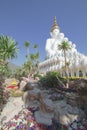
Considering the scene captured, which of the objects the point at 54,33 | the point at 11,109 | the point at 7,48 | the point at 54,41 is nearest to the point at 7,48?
the point at 7,48

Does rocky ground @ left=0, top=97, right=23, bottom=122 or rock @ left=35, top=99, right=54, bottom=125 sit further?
rocky ground @ left=0, top=97, right=23, bottom=122

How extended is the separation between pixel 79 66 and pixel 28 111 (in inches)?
988

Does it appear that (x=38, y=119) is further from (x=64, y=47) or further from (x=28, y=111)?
(x=64, y=47)

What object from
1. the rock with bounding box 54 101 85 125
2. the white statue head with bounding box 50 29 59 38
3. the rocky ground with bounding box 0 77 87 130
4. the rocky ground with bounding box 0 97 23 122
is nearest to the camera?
the rocky ground with bounding box 0 77 87 130

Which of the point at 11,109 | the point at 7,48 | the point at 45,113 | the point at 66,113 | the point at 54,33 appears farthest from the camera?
the point at 54,33

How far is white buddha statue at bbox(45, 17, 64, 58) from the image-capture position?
7625 centimetres

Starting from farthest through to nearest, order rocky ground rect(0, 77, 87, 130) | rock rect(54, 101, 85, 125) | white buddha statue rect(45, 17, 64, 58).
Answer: white buddha statue rect(45, 17, 64, 58)
rock rect(54, 101, 85, 125)
rocky ground rect(0, 77, 87, 130)

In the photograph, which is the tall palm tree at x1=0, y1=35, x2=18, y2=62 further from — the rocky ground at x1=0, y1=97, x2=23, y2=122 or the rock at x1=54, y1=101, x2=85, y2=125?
the rock at x1=54, y1=101, x2=85, y2=125

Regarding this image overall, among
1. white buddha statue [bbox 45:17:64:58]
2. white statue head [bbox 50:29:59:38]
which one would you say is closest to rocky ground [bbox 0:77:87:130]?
white buddha statue [bbox 45:17:64:58]

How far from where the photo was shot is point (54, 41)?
81062 mm

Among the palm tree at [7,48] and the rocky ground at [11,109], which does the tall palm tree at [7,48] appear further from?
the rocky ground at [11,109]

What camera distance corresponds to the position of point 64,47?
29.9m

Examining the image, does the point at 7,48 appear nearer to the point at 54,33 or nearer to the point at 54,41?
the point at 54,41

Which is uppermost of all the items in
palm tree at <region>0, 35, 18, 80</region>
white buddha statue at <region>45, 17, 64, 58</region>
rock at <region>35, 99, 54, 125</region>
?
white buddha statue at <region>45, 17, 64, 58</region>
